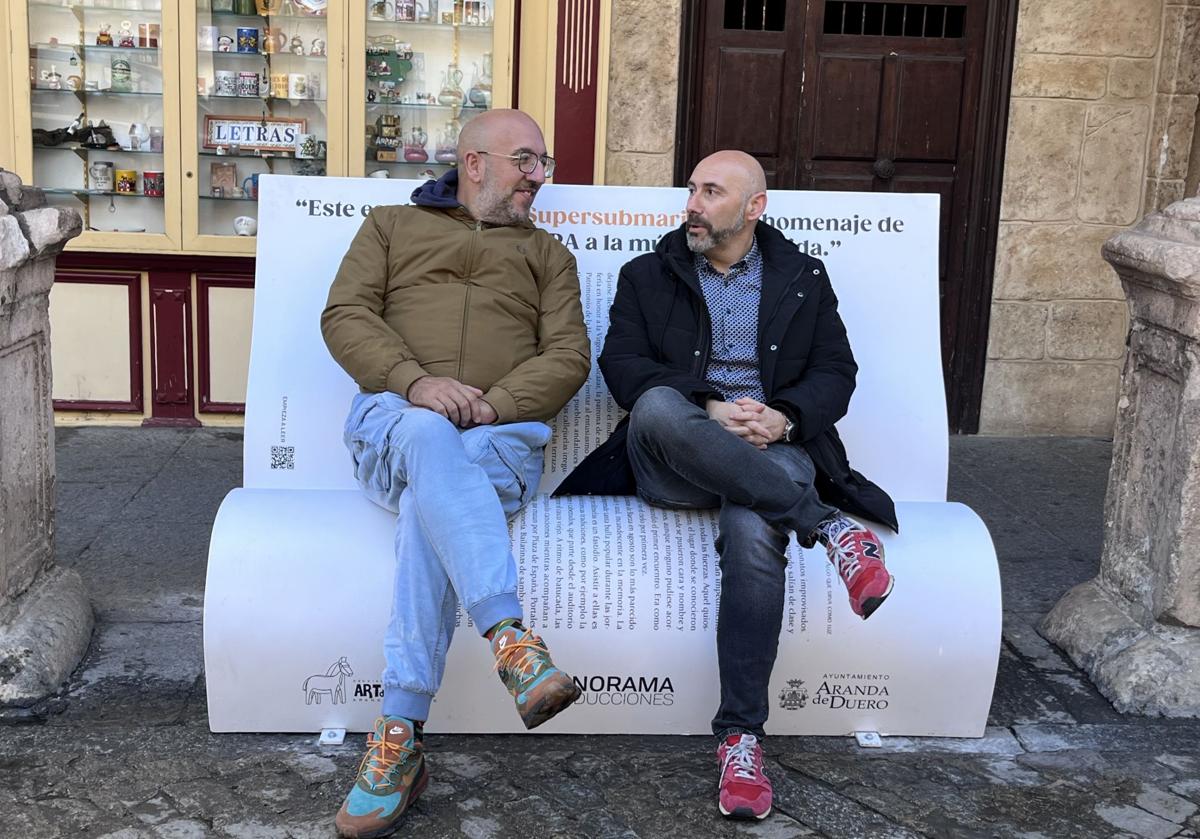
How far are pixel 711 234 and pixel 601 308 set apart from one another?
0.48 meters

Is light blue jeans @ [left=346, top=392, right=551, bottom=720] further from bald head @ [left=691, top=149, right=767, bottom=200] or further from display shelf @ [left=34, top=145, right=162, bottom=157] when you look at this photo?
display shelf @ [left=34, top=145, right=162, bottom=157]

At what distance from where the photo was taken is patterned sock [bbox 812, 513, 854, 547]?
332 cm

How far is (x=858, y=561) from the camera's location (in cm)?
322

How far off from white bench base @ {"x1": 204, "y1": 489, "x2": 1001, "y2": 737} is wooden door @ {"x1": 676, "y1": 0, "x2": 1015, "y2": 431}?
3.28m

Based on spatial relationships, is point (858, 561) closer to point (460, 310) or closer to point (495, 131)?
point (460, 310)

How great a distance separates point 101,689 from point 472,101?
3.68 metres

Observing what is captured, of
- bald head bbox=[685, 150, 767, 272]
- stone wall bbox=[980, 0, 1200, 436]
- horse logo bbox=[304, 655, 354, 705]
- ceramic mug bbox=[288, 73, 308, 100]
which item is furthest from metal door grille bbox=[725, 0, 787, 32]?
horse logo bbox=[304, 655, 354, 705]

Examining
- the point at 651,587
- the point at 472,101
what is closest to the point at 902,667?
the point at 651,587

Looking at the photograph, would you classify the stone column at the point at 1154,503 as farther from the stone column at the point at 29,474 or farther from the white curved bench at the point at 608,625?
the stone column at the point at 29,474

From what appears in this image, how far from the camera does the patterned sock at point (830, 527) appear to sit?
10.9 feet

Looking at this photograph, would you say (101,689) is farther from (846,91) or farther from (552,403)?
(846,91)

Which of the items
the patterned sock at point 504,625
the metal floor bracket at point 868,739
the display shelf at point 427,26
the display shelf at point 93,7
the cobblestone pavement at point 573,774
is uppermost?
the display shelf at point 93,7

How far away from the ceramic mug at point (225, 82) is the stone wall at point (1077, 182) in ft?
11.6

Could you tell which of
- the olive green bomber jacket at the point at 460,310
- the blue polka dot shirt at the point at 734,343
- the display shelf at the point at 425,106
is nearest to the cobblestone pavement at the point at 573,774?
the blue polka dot shirt at the point at 734,343
